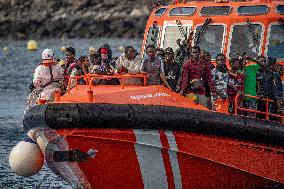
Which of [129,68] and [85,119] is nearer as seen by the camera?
[85,119]

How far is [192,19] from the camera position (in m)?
15.3

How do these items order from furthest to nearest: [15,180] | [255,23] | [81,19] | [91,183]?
[81,19] < [15,180] < [255,23] < [91,183]

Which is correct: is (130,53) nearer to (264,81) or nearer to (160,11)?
(264,81)

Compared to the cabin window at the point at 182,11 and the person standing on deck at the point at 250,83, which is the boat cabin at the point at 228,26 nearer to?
the cabin window at the point at 182,11

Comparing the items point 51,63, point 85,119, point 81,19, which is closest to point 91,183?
point 85,119

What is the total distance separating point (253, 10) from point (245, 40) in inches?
→ 19.9

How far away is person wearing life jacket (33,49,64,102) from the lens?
44.2 feet

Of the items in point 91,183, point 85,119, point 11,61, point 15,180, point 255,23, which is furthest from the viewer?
point 11,61

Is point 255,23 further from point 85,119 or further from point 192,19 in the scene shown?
point 85,119

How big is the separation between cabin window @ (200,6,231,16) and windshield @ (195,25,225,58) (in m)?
0.24

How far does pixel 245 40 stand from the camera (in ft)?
48.0

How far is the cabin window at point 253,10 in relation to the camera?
47.7 feet

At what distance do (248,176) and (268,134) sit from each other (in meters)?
0.74

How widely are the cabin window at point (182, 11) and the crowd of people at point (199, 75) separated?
71.0 inches
